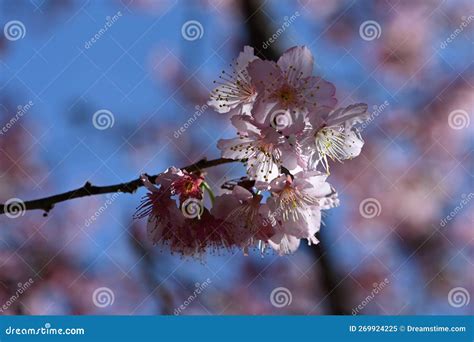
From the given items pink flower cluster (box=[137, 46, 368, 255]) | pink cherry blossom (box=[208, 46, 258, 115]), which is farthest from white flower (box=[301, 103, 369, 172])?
pink cherry blossom (box=[208, 46, 258, 115])

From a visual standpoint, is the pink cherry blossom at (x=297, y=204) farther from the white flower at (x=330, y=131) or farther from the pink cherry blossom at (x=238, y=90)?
the pink cherry blossom at (x=238, y=90)

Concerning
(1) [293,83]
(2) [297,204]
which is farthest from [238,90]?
(2) [297,204]

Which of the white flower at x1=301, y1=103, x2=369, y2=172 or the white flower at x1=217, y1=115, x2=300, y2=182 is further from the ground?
the white flower at x1=301, y1=103, x2=369, y2=172

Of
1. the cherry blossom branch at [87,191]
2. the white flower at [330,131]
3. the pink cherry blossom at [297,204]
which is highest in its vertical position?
the white flower at [330,131]

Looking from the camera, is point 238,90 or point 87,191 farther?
point 238,90

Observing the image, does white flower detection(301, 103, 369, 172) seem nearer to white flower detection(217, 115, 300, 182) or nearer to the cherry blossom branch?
white flower detection(217, 115, 300, 182)

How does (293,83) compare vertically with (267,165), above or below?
above

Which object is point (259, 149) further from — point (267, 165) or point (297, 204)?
point (297, 204)

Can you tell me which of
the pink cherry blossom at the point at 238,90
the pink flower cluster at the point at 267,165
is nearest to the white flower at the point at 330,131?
the pink flower cluster at the point at 267,165

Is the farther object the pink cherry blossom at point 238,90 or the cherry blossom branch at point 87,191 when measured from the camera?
the pink cherry blossom at point 238,90
